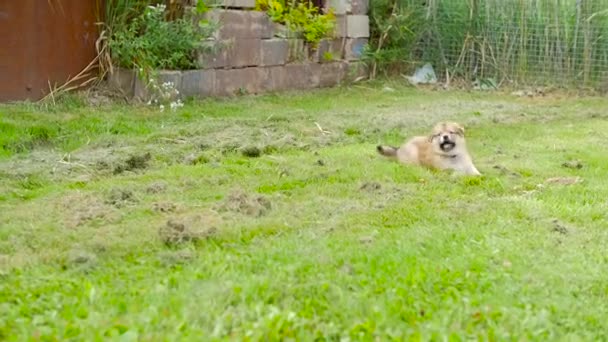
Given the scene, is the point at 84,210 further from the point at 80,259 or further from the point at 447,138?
the point at 447,138

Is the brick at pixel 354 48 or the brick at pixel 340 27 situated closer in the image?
the brick at pixel 340 27

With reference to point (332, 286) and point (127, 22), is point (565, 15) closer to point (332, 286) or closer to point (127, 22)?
point (127, 22)

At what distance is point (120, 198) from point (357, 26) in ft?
25.8

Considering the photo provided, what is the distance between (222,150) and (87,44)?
9.83 ft

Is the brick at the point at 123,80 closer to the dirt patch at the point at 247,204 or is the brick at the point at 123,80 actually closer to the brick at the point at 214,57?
the brick at the point at 214,57

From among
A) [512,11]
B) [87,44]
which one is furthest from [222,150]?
[512,11]

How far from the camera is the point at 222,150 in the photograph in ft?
24.0

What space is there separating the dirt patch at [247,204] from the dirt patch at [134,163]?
1.28m

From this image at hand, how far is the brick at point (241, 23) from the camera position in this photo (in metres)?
10.6

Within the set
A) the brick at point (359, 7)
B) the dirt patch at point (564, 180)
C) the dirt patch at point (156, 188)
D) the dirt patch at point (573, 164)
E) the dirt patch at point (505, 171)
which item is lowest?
the dirt patch at point (573, 164)

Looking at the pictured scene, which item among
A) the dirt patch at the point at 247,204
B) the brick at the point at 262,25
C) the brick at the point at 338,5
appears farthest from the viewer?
the brick at the point at 338,5

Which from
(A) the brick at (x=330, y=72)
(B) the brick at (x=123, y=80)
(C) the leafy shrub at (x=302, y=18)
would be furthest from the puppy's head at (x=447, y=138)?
(A) the brick at (x=330, y=72)

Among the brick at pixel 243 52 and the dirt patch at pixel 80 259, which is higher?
the brick at pixel 243 52

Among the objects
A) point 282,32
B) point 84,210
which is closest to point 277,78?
point 282,32
